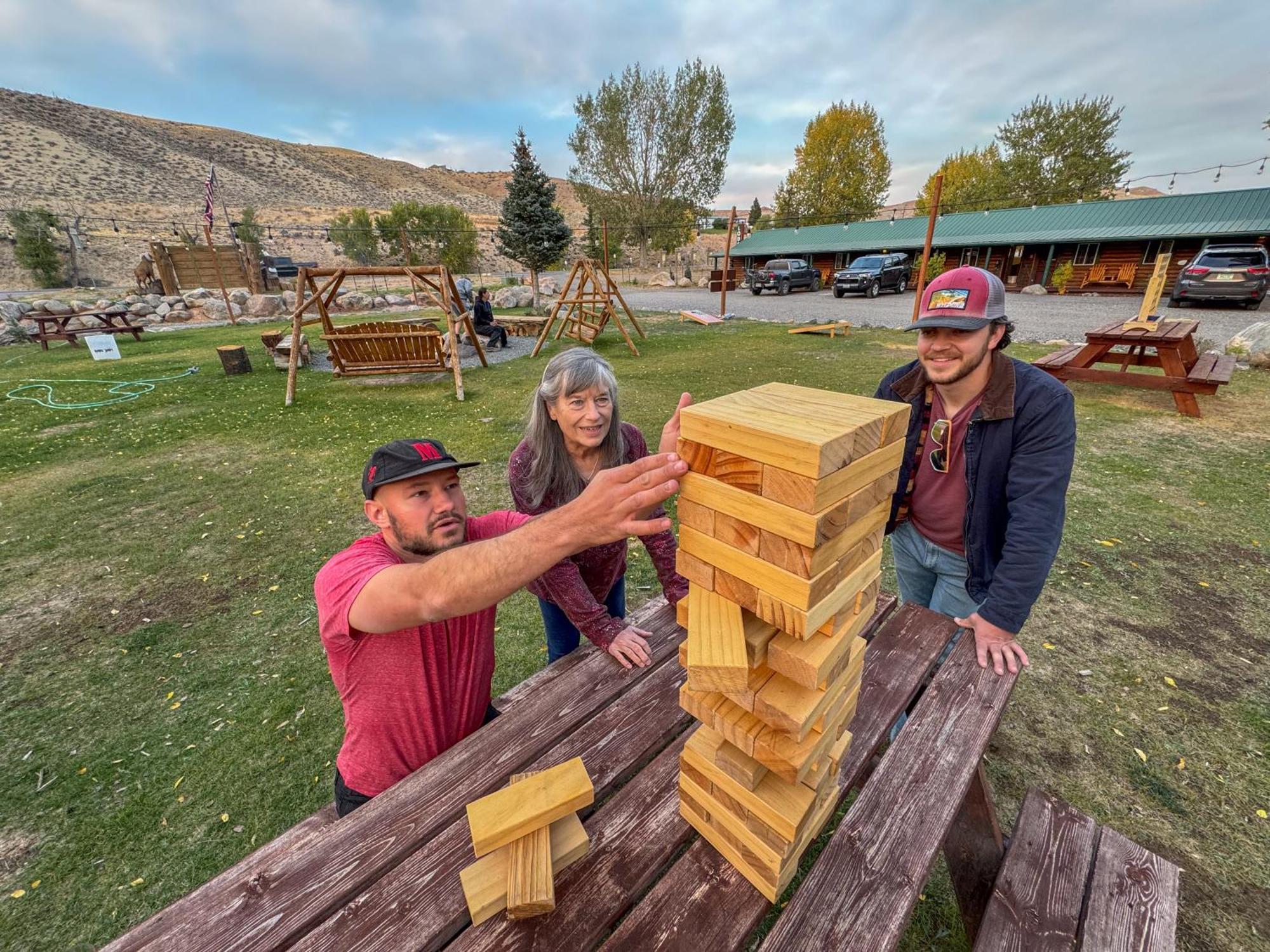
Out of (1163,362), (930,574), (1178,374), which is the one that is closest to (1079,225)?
(1163,362)

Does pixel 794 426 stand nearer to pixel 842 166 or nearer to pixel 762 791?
pixel 762 791

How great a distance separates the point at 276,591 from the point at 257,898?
11.9 feet

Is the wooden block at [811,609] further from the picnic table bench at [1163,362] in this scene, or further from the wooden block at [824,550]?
the picnic table bench at [1163,362]

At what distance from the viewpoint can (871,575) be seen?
1232 millimetres

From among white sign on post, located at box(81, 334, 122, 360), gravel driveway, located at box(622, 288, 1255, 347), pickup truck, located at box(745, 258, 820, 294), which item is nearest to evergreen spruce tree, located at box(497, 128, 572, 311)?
gravel driveway, located at box(622, 288, 1255, 347)

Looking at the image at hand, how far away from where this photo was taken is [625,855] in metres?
1.33

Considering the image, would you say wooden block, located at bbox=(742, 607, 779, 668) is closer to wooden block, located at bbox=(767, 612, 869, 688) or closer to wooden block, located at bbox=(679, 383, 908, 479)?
wooden block, located at bbox=(767, 612, 869, 688)

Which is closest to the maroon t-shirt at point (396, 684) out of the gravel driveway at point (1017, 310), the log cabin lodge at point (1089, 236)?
the gravel driveway at point (1017, 310)

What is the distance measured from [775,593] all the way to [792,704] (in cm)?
26

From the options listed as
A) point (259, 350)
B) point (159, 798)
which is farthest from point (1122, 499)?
point (259, 350)

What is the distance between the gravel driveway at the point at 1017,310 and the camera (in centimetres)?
1400

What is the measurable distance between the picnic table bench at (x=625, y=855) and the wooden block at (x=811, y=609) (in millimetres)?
676

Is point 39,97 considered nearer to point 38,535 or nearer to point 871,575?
point 38,535

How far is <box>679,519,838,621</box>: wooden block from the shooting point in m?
0.99
